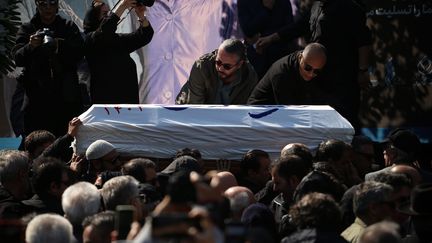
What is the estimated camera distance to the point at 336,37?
1224 centimetres

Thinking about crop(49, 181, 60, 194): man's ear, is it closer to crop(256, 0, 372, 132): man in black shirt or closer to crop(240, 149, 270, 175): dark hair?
crop(240, 149, 270, 175): dark hair

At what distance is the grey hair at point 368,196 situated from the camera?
7652mm

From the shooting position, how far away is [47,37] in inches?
482

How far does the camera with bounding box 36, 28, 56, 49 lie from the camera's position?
40.1 feet

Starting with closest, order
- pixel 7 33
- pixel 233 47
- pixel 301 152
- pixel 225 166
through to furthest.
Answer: pixel 301 152, pixel 225 166, pixel 233 47, pixel 7 33

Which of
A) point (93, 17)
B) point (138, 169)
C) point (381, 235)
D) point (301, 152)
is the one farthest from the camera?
point (93, 17)

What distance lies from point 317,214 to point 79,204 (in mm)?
1492

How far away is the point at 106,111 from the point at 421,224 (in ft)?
12.7

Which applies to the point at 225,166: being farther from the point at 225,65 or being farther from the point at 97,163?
the point at 225,65

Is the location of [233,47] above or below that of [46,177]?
above

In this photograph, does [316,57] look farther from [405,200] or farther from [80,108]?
[405,200]

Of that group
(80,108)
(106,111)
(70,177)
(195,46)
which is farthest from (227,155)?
(195,46)

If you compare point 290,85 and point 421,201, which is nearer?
point 421,201

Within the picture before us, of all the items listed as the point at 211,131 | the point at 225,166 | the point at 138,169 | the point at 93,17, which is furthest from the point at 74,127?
the point at 93,17
